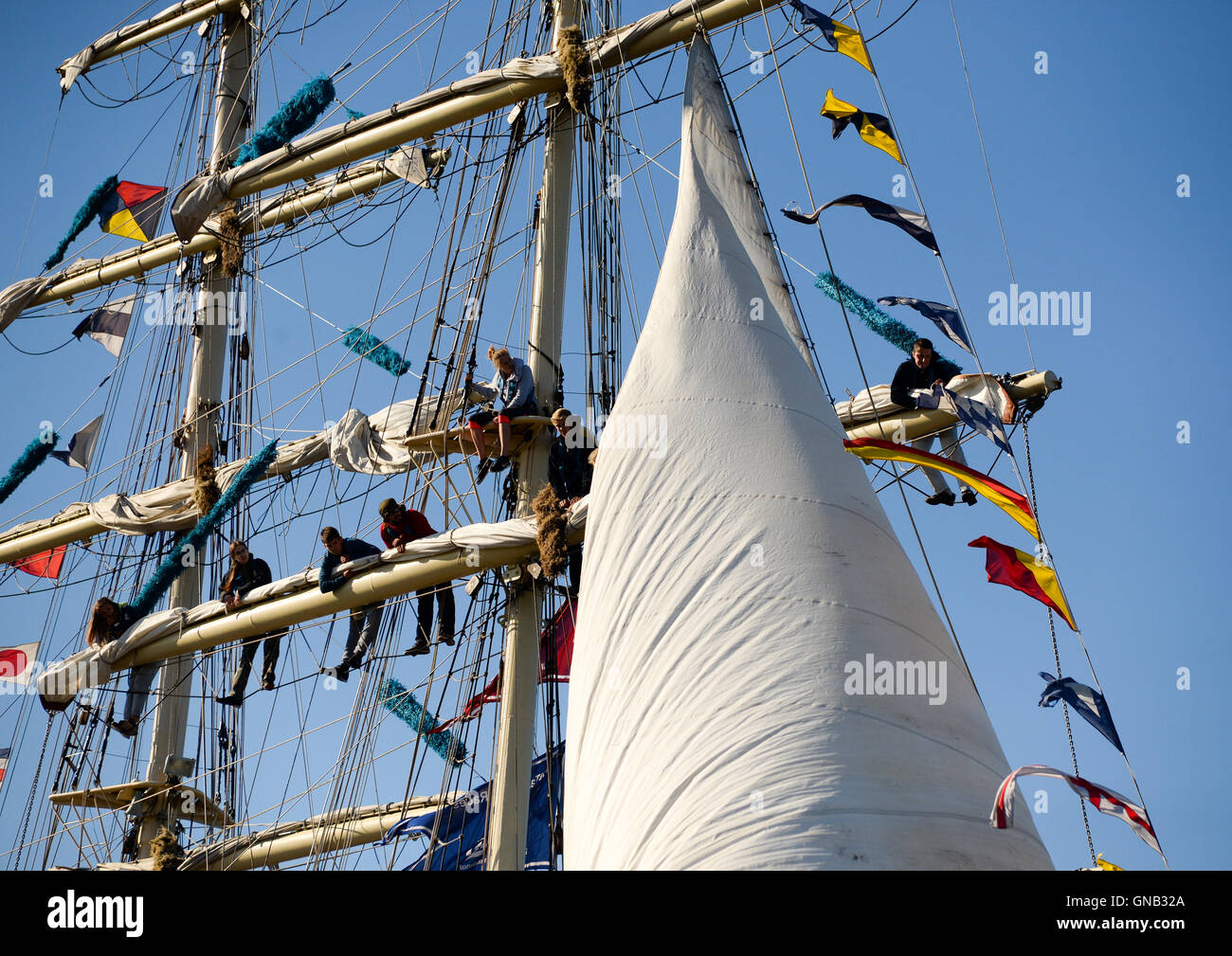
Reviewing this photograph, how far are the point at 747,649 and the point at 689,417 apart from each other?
140cm

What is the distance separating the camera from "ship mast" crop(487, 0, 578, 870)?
446 inches

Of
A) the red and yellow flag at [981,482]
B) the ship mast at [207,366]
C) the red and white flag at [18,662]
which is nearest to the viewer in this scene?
the red and yellow flag at [981,482]

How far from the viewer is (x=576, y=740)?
585cm

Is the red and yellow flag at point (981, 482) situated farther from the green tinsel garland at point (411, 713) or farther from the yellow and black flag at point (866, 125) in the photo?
the green tinsel garland at point (411, 713)

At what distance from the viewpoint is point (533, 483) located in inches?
504

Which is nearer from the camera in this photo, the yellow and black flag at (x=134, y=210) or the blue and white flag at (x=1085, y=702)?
the blue and white flag at (x=1085, y=702)

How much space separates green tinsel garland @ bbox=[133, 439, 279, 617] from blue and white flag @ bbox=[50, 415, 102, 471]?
5.42m

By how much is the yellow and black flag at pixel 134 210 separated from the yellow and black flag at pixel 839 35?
11651mm

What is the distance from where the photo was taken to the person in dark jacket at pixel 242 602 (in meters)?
14.1

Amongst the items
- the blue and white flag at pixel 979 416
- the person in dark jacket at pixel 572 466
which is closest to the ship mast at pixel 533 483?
the person in dark jacket at pixel 572 466

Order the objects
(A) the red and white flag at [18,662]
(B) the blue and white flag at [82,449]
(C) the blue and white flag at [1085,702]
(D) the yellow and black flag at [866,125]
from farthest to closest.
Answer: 1. (B) the blue and white flag at [82,449]
2. (A) the red and white flag at [18,662]
3. (D) the yellow and black flag at [866,125]
4. (C) the blue and white flag at [1085,702]

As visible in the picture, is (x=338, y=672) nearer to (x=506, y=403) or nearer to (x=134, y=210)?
(x=506, y=403)
